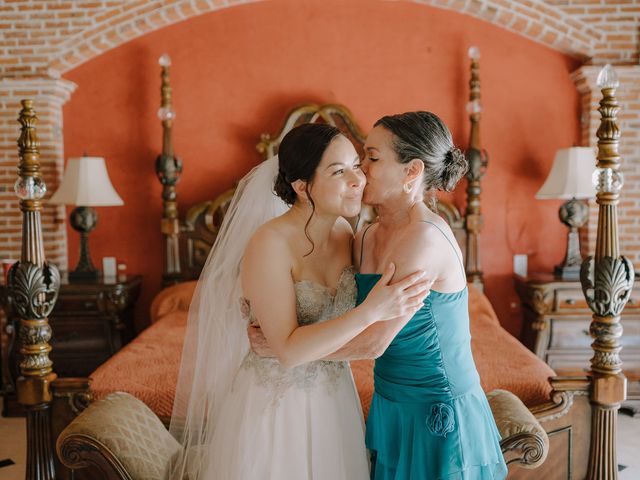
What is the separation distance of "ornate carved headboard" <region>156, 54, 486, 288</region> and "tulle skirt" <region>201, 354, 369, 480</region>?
3.01 metres

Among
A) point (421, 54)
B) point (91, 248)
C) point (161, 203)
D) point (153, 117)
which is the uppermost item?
point (421, 54)

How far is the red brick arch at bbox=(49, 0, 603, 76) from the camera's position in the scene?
4730mm

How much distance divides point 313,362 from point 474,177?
317 cm

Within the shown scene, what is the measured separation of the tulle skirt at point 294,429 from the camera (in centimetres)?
191

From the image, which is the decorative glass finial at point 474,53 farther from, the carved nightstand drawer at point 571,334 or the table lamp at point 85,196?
the table lamp at point 85,196

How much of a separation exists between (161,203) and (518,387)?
329cm

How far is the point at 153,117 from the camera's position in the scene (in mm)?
5027

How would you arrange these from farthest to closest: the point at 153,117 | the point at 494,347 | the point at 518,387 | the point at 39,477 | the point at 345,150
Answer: the point at 153,117
the point at 494,347
the point at 518,387
the point at 39,477
the point at 345,150

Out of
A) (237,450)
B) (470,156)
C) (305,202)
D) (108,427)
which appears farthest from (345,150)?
(470,156)

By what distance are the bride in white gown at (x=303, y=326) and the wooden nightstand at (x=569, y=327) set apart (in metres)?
2.76

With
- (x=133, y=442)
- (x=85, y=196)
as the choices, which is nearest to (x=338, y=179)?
(x=133, y=442)

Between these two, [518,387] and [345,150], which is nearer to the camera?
[345,150]

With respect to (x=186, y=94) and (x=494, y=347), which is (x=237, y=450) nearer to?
(x=494, y=347)

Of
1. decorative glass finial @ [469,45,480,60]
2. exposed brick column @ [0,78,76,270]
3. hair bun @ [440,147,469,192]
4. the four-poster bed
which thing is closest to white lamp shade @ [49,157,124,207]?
exposed brick column @ [0,78,76,270]
